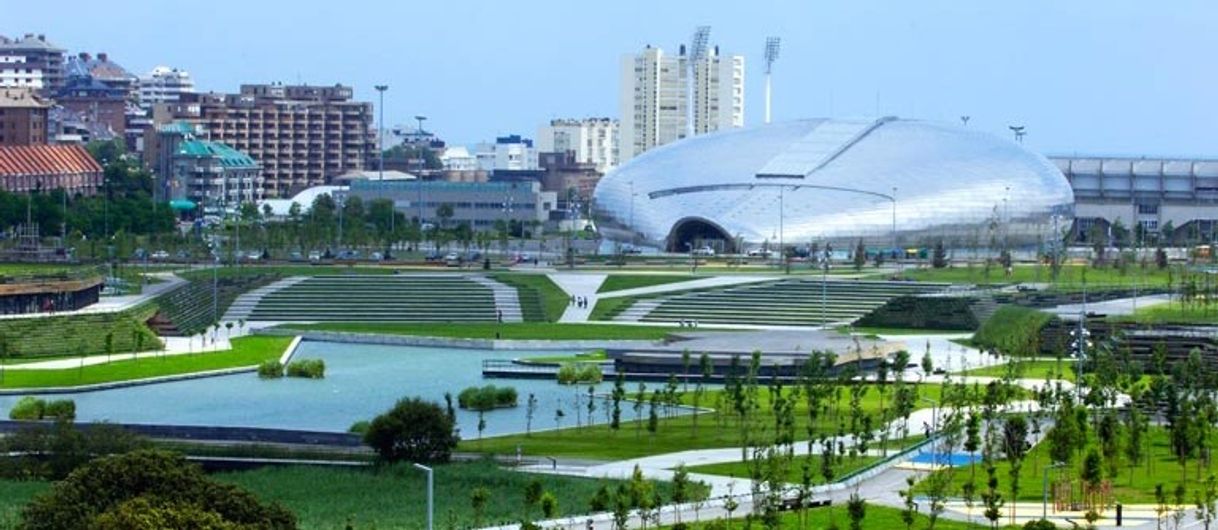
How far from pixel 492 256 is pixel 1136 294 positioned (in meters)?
31.0

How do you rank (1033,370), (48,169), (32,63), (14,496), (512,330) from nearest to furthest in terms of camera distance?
(14,496) → (1033,370) → (512,330) → (48,169) → (32,63)

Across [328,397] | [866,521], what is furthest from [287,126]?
[866,521]

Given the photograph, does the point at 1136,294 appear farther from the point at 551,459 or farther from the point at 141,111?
the point at 141,111

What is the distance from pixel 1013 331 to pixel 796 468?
26.8m

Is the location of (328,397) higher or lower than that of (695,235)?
lower

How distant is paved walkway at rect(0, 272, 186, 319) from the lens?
7488cm

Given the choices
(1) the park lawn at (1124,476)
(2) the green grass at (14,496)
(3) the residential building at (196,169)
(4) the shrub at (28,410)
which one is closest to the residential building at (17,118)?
(3) the residential building at (196,169)

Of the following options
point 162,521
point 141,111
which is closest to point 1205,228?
point 141,111

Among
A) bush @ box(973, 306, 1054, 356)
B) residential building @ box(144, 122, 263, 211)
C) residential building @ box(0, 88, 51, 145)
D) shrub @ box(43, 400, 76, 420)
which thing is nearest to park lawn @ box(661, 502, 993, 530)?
shrub @ box(43, 400, 76, 420)

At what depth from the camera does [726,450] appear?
175 ft

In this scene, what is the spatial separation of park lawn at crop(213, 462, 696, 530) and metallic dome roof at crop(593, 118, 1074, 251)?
A: 6796 centimetres

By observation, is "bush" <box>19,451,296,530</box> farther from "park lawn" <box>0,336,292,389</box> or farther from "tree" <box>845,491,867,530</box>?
"park lawn" <box>0,336,292,389</box>

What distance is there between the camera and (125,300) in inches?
3172

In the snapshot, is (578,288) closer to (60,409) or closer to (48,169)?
(60,409)
